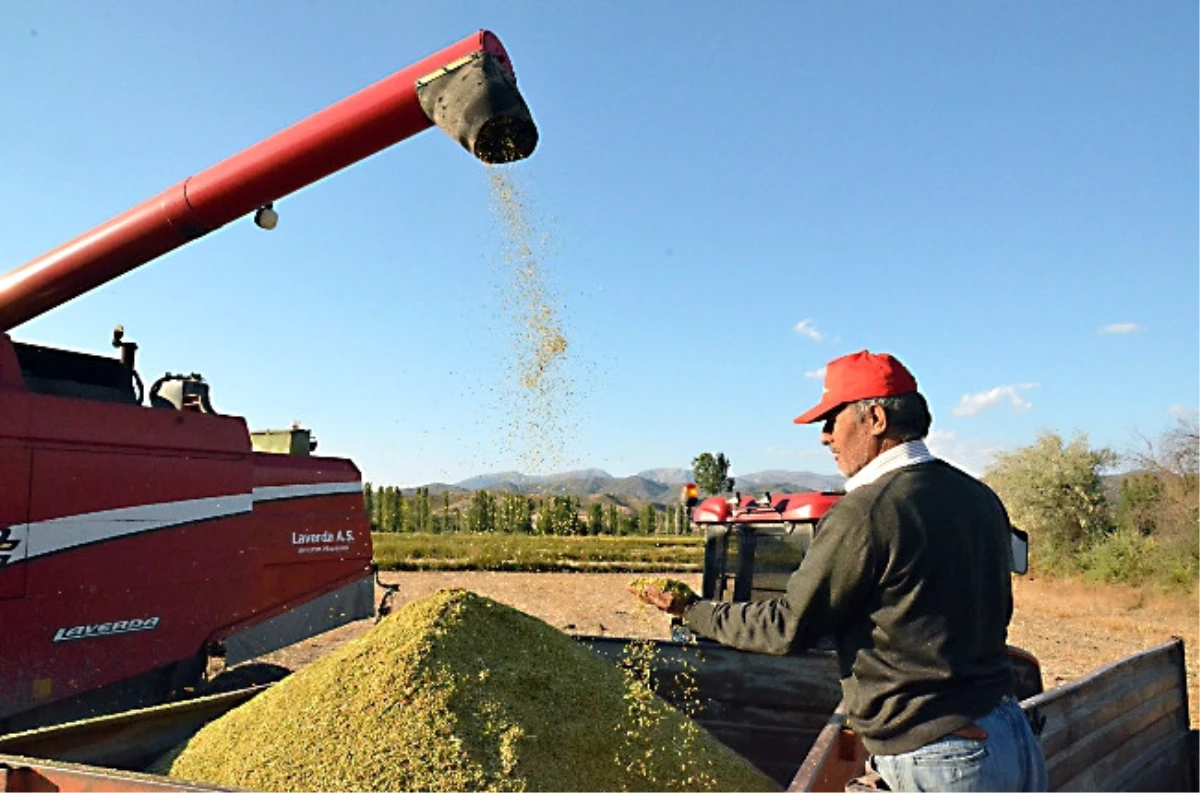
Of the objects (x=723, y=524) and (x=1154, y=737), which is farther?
(x=723, y=524)

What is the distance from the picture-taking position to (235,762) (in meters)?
2.74

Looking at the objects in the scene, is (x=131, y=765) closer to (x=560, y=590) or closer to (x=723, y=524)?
(x=723, y=524)

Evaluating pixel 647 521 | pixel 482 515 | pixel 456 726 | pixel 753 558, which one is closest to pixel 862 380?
pixel 456 726

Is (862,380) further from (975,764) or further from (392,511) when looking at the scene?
(392,511)

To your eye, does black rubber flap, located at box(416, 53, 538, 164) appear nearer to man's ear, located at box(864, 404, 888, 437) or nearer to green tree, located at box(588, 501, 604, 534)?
man's ear, located at box(864, 404, 888, 437)

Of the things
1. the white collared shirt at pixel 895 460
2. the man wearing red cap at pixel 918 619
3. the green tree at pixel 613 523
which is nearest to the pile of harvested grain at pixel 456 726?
the man wearing red cap at pixel 918 619

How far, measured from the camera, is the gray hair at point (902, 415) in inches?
87.7

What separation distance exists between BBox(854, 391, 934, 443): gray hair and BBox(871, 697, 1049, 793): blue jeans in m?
0.63

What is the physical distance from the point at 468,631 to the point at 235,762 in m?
0.83

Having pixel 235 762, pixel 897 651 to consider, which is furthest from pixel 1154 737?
pixel 235 762

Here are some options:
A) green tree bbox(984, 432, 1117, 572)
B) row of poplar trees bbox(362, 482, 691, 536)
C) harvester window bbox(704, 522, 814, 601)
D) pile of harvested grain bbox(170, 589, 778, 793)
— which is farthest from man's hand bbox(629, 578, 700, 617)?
row of poplar trees bbox(362, 482, 691, 536)

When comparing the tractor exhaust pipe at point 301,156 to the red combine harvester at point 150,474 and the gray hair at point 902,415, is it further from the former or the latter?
the gray hair at point 902,415

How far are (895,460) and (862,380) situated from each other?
0.70 feet

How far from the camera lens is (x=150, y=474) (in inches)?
198
